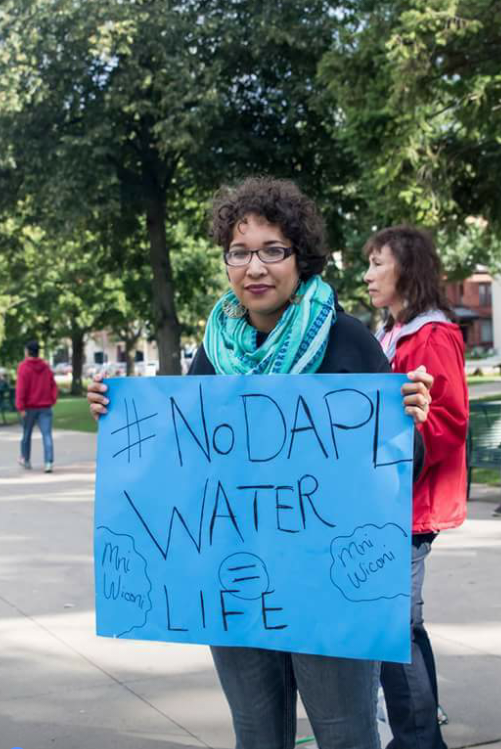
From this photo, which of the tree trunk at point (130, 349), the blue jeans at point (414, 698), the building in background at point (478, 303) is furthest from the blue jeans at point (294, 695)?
the building in background at point (478, 303)

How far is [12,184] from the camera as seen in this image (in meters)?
23.2

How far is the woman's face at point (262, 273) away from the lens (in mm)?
2768

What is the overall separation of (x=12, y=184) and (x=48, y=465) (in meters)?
9.81

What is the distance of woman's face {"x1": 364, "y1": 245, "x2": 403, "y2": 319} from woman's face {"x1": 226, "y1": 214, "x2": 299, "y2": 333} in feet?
3.33

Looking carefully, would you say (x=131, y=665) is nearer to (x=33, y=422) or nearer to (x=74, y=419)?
(x=33, y=422)

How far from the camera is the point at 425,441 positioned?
3445mm

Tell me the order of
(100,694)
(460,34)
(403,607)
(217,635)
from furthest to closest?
(460,34), (100,694), (217,635), (403,607)

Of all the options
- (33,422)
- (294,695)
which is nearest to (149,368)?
(33,422)

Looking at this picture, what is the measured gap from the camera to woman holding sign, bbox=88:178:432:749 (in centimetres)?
269

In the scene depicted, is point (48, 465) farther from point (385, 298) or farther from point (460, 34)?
point (385, 298)

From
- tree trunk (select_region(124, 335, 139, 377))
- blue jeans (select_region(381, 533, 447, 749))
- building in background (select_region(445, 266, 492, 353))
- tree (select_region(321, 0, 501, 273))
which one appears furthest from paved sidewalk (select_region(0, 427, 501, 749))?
building in background (select_region(445, 266, 492, 353))

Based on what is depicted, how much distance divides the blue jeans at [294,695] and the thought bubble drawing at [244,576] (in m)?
0.15

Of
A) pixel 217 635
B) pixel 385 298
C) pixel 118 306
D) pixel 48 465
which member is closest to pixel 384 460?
pixel 217 635

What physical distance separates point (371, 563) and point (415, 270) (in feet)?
4.56
